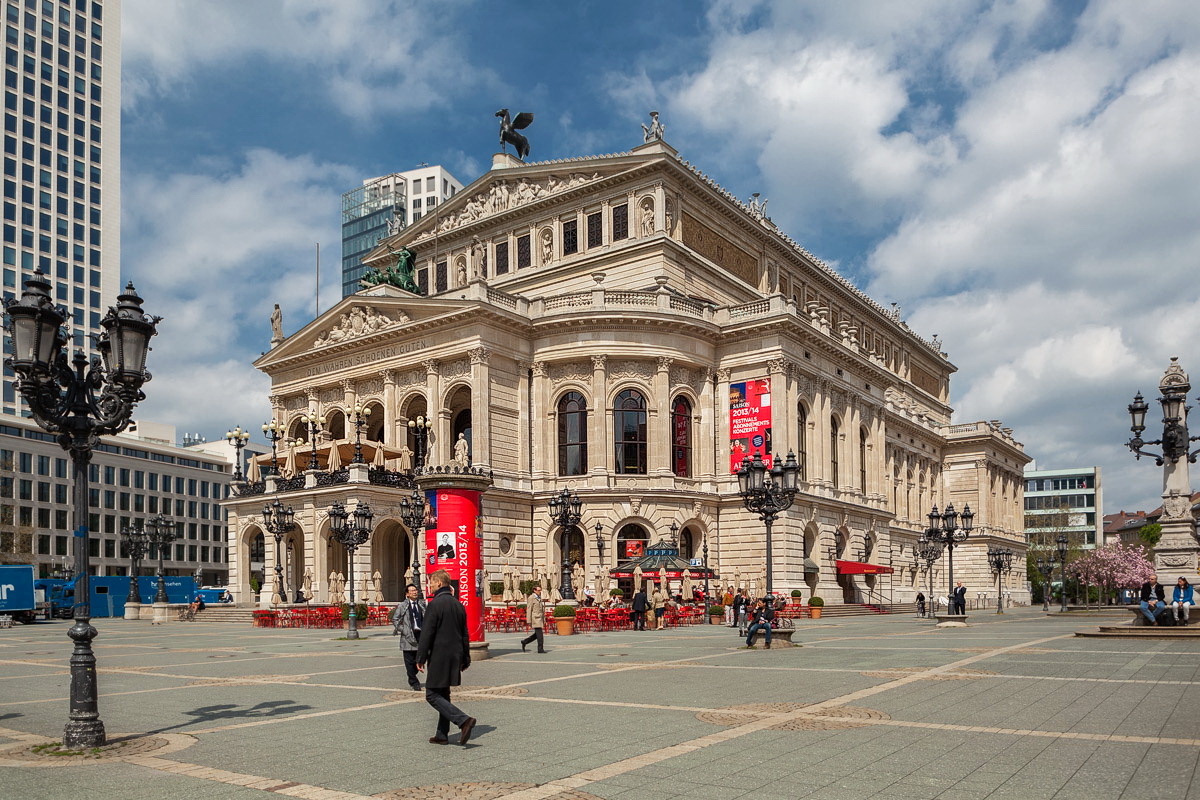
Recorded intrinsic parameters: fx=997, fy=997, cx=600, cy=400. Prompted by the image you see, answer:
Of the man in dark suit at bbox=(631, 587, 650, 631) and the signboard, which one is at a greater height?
the signboard

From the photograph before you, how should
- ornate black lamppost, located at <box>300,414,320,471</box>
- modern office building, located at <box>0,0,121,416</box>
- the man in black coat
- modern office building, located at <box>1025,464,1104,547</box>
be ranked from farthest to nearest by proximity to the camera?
modern office building, located at <box>1025,464,1104,547</box>
modern office building, located at <box>0,0,121,416</box>
ornate black lamppost, located at <box>300,414,320,471</box>
the man in black coat

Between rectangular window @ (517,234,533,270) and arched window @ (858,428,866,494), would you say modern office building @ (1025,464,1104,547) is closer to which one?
arched window @ (858,428,866,494)

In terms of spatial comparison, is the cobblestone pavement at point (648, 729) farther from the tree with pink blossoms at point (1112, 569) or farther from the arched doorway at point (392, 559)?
the tree with pink blossoms at point (1112, 569)

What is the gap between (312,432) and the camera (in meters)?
57.8

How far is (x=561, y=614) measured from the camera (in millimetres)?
33844

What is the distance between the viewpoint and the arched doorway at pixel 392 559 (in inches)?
2074

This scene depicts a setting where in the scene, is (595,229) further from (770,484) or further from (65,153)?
(65,153)

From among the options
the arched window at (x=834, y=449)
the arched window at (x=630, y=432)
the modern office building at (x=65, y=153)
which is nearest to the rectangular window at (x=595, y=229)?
the arched window at (x=630, y=432)

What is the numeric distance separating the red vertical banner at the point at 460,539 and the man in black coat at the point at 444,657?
39.7 ft

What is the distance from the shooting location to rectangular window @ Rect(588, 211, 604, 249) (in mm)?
61188

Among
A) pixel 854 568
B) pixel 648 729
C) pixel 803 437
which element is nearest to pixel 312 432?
pixel 803 437

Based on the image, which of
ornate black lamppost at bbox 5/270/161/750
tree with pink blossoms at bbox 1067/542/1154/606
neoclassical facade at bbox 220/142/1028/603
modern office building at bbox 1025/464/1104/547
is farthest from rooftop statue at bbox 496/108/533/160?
modern office building at bbox 1025/464/1104/547

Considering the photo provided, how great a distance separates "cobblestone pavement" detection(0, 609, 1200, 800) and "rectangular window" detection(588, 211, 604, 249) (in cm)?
4180

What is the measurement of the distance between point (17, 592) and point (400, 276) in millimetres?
27989
